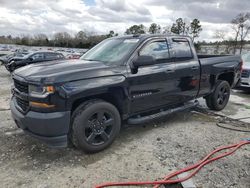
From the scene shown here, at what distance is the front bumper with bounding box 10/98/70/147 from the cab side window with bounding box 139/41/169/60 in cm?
185

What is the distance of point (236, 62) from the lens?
6.40 m

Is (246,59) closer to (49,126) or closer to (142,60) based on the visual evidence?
(142,60)

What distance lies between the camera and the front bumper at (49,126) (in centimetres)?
328

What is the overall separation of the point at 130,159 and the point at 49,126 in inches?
52.2

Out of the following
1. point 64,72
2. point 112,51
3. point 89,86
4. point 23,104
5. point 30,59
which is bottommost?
point 23,104

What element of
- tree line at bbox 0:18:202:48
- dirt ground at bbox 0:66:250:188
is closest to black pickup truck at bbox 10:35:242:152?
dirt ground at bbox 0:66:250:188

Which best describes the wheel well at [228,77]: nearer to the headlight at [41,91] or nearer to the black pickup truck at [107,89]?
the black pickup truck at [107,89]

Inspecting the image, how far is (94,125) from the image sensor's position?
376cm

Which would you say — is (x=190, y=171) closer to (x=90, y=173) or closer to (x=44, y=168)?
A: (x=90, y=173)

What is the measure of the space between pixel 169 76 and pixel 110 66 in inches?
51.4

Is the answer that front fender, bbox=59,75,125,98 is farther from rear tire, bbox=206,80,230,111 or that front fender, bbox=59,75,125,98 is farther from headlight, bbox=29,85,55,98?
rear tire, bbox=206,80,230,111

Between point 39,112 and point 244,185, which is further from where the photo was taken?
point 39,112

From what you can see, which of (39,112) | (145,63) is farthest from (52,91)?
(145,63)

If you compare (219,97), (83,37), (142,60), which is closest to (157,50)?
(142,60)
